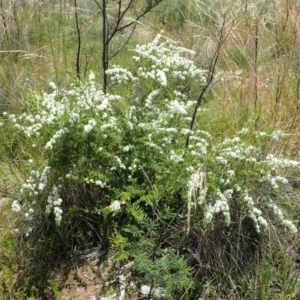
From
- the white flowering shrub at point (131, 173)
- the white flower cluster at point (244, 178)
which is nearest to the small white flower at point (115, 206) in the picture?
the white flowering shrub at point (131, 173)

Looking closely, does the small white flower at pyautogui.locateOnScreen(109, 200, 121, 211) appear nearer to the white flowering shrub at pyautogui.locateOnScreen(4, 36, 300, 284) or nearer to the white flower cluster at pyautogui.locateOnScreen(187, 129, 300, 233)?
the white flowering shrub at pyautogui.locateOnScreen(4, 36, 300, 284)

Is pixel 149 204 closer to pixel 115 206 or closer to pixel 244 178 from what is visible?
pixel 115 206

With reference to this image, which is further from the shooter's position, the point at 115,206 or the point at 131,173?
the point at 131,173

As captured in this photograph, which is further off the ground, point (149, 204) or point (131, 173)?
point (131, 173)

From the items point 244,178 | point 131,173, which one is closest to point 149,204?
point 131,173

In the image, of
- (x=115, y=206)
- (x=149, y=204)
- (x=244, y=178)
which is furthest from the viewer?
(x=244, y=178)

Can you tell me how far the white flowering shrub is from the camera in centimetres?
299

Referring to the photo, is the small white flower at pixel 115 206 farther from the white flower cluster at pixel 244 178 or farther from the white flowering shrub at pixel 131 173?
the white flower cluster at pixel 244 178

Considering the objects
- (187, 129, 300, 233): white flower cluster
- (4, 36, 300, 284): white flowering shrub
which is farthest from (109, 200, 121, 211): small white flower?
(187, 129, 300, 233): white flower cluster

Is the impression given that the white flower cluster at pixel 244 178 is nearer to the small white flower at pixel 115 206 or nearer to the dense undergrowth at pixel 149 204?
the dense undergrowth at pixel 149 204

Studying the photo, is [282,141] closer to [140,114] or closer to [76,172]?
[140,114]

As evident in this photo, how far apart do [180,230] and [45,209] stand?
2.27 ft

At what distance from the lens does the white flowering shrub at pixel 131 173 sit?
2986mm

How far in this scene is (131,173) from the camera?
3.11 meters
